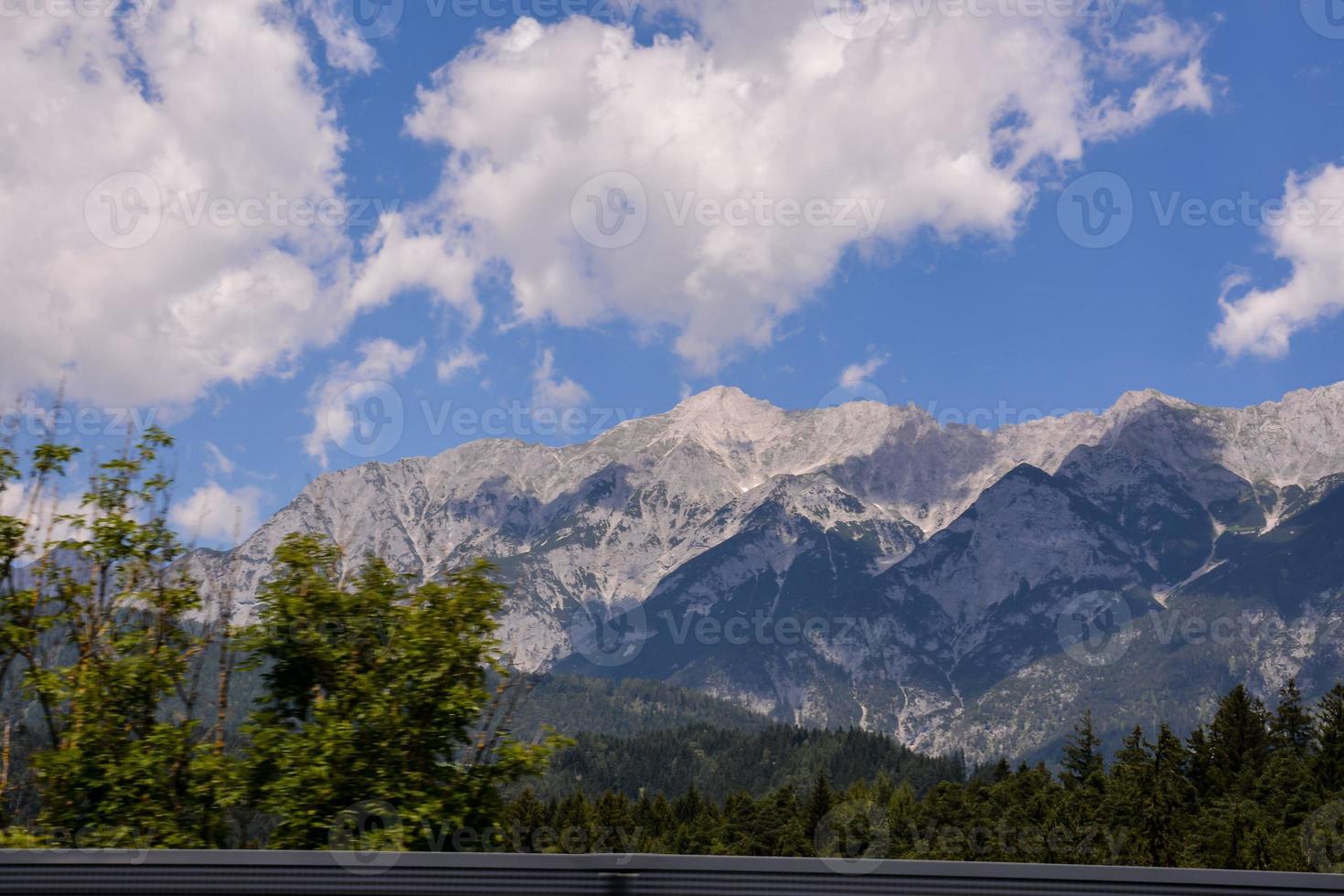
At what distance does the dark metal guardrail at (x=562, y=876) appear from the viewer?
619 cm

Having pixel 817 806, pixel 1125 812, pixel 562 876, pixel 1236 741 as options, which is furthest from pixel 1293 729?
pixel 562 876

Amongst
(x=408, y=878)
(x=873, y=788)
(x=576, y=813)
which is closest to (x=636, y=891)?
(x=408, y=878)

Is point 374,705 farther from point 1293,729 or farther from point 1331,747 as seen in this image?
point 1293,729

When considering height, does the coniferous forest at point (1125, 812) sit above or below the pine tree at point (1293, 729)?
below

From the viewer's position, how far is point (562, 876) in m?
6.21

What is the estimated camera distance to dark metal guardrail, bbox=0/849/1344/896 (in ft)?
20.3

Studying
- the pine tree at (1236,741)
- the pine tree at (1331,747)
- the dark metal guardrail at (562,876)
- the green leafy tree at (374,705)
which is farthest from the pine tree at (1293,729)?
the dark metal guardrail at (562,876)

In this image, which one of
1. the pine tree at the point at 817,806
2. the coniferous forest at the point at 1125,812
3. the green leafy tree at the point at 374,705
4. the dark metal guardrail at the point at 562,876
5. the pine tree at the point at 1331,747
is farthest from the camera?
the pine tree at the point at 817,806

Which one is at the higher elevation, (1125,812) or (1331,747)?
(1331,747)

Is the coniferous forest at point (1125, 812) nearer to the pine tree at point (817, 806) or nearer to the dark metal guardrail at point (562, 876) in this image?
the pine tree at point (817, 806)

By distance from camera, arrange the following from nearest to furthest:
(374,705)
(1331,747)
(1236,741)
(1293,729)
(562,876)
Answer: (562,876) < (374,705) < (1331,747) < (1236,741) < (1293,729)

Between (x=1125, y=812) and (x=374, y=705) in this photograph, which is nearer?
(x=374, y=705)

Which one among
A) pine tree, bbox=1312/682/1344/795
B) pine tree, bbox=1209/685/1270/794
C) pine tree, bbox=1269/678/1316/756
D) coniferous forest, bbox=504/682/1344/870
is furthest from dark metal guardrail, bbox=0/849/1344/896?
pine tree, bbox=1269/678/1316/756

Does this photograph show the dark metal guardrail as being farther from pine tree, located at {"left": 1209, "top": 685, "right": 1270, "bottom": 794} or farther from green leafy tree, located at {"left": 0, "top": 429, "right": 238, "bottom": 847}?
pine tree, located at {"left": 1209, "top": 685, "right": 1270, "bottom": 794}
